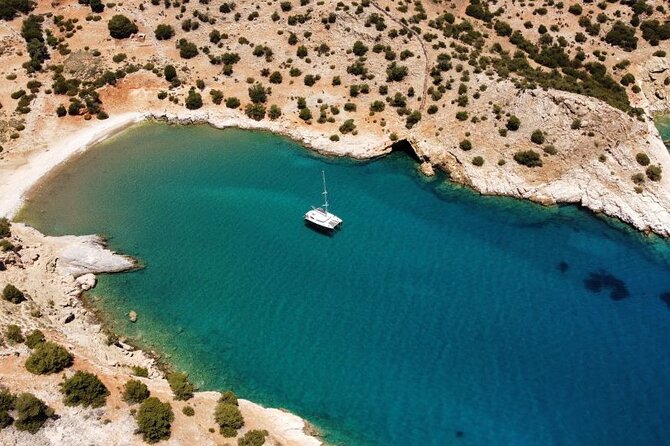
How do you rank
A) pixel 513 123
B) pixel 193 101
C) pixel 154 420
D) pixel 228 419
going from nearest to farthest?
pixel 154 420
pixel 228 419
pixel 513 123
pixel 193 101

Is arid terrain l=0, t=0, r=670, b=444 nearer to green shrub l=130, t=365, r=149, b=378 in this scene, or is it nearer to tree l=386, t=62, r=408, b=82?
tree l=386, t=62, r=408, b=82

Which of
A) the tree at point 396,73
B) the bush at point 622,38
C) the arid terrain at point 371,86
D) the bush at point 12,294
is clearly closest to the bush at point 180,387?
the arid terrain at point 371,86

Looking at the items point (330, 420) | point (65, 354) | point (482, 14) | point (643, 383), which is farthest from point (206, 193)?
point (482, 14)

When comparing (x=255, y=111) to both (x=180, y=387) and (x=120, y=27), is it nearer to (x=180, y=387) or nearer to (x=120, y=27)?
(x=120, y=27)

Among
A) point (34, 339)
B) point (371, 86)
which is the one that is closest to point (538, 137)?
point (371, 86)

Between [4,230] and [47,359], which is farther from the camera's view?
[4,230]

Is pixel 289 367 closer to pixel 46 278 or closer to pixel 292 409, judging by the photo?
pixel 292 409
